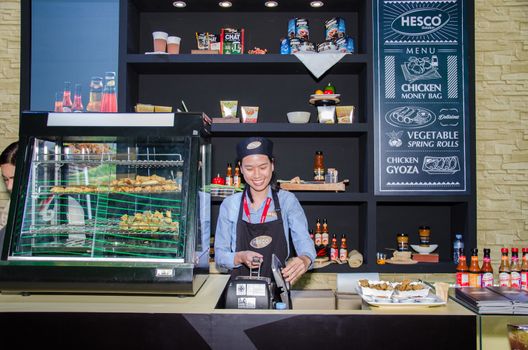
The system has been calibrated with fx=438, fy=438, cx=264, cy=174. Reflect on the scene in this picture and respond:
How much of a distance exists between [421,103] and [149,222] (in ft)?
7.61

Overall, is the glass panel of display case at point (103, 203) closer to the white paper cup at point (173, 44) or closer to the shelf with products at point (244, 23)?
the white paper cup at point (173, 44)

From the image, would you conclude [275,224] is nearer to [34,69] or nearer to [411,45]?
[411,45]

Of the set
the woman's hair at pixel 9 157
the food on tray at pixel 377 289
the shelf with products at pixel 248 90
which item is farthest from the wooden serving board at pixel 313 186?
the woman's hair at pixel 9 157

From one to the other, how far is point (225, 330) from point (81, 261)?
627 millimetres

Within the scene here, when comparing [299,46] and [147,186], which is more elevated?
[299,46]

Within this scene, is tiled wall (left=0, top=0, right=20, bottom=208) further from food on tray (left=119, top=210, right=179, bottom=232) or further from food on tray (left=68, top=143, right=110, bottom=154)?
food on tray (left=119, top=210, right=179, bottom=232)

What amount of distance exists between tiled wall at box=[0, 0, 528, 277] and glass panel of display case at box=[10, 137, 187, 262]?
71.4 inches

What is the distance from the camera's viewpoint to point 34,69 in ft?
10.8

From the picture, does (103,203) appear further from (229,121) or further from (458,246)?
(458,246)

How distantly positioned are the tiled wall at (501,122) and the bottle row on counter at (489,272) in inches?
20.0

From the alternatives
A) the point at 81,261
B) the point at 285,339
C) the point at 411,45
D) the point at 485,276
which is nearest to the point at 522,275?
the point at 485,276

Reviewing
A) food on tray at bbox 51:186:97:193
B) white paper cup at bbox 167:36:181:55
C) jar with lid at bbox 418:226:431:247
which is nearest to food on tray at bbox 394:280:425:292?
food on tray at bbox 51:186:97:193

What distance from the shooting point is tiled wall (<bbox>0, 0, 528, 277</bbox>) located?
11.1ft

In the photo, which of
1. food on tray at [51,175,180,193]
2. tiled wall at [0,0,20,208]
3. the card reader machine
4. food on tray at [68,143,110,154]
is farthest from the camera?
tiled wall at [0,0,20,208]
